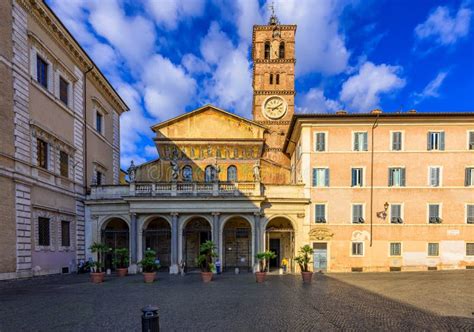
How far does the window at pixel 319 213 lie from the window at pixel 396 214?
5.39 meters

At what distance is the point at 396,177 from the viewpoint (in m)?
25.0

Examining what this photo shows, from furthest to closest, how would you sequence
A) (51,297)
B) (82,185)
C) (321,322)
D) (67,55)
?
(82,185), (67,55), (51,297), (321,322)

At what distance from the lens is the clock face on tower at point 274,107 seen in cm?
4916

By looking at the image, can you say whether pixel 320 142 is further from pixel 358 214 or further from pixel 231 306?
pixel 231 306

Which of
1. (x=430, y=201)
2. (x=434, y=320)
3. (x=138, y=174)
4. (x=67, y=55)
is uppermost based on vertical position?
(x=67, y=55)

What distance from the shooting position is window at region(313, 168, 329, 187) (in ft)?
82.4

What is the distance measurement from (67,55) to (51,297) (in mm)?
18307

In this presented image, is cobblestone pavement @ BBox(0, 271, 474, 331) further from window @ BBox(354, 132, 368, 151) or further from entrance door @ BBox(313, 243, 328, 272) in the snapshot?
window @ BBox(354, 132, 368, 151)

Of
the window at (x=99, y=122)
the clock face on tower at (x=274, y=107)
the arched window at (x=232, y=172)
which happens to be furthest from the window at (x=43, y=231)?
the clock face on tower at (x=274, y=107)

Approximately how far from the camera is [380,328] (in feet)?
30.1

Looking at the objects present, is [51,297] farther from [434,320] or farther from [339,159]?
[339,159]

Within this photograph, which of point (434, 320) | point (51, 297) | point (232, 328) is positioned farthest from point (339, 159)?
point (51, 297)

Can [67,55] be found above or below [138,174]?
above

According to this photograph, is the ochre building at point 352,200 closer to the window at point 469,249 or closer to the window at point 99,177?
the window at point 469,249
